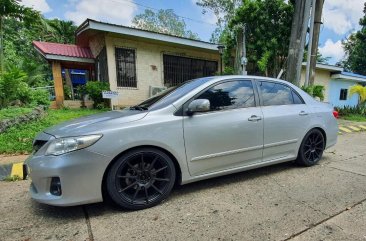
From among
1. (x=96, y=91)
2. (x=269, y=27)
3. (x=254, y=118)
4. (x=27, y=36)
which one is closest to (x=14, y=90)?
(x=96, y=91)

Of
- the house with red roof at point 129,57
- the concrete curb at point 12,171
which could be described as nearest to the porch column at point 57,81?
the house with red roof at point 129,57

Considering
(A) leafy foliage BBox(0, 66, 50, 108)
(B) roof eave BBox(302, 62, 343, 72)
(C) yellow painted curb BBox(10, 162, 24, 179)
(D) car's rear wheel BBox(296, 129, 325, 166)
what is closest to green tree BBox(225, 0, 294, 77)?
(B) roof eave BBox(302, 62, 343, 72)

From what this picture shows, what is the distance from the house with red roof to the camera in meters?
11.0

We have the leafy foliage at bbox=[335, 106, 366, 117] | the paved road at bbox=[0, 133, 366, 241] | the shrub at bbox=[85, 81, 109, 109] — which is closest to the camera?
the paved road at bbox=[0, 133, 366, 241]

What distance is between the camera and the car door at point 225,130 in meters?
3.19

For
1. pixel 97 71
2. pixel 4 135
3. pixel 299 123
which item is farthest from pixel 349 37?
pixel 4 135

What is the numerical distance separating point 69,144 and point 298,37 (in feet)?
28.1

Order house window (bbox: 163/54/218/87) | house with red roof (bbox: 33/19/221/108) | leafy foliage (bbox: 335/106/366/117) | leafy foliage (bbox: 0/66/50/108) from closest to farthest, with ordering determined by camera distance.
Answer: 1. leafy foliage (bbox: 0/66/50/108)
2. house with red roof (bbox: 33/19/221/108)
3. house window (bbox: 163/54/218/87)
4. leafy foliage (bbox: 335/106/366/117)

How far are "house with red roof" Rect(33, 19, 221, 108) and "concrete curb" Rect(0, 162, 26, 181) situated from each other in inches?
238

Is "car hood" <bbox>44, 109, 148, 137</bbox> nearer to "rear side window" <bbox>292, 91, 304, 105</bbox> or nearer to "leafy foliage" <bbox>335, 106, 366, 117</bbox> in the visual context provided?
"rear side window" <bbox>292, 91, 304, 105</bbox>

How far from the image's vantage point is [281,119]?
3889mm

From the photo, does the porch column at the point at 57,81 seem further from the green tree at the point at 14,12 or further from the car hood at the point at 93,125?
the car hood at the point at 93,125

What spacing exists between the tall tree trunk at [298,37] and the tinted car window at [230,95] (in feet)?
20.0

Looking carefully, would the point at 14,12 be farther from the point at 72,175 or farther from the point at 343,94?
the point at 343,94
